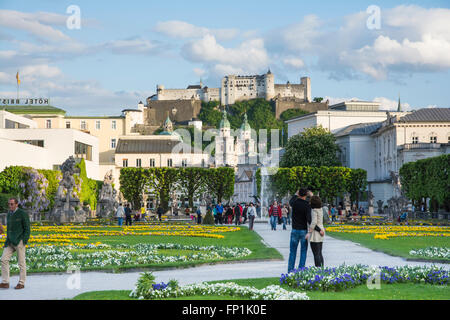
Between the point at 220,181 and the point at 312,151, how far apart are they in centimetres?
3088

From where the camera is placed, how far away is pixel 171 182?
73938mm

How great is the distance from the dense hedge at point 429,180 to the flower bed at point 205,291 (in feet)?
167

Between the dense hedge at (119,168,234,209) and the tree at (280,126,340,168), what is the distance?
2759cm

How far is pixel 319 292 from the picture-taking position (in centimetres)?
1381

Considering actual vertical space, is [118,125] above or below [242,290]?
above

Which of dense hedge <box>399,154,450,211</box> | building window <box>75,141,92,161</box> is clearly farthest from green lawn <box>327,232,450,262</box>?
building window <box>75,141,92,161</box>

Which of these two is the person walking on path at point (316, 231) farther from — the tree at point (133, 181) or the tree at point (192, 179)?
the tree at point (192, 179)

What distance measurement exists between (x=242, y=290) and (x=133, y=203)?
60.8m

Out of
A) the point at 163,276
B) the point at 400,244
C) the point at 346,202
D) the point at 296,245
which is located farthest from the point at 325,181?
the point at 163,276

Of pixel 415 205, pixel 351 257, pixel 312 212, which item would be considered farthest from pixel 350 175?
pixel 312 212

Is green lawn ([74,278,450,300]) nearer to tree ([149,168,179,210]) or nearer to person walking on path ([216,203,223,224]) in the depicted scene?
person walking on path ([216,203,223,224])

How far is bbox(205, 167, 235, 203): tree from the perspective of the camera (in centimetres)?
7544
